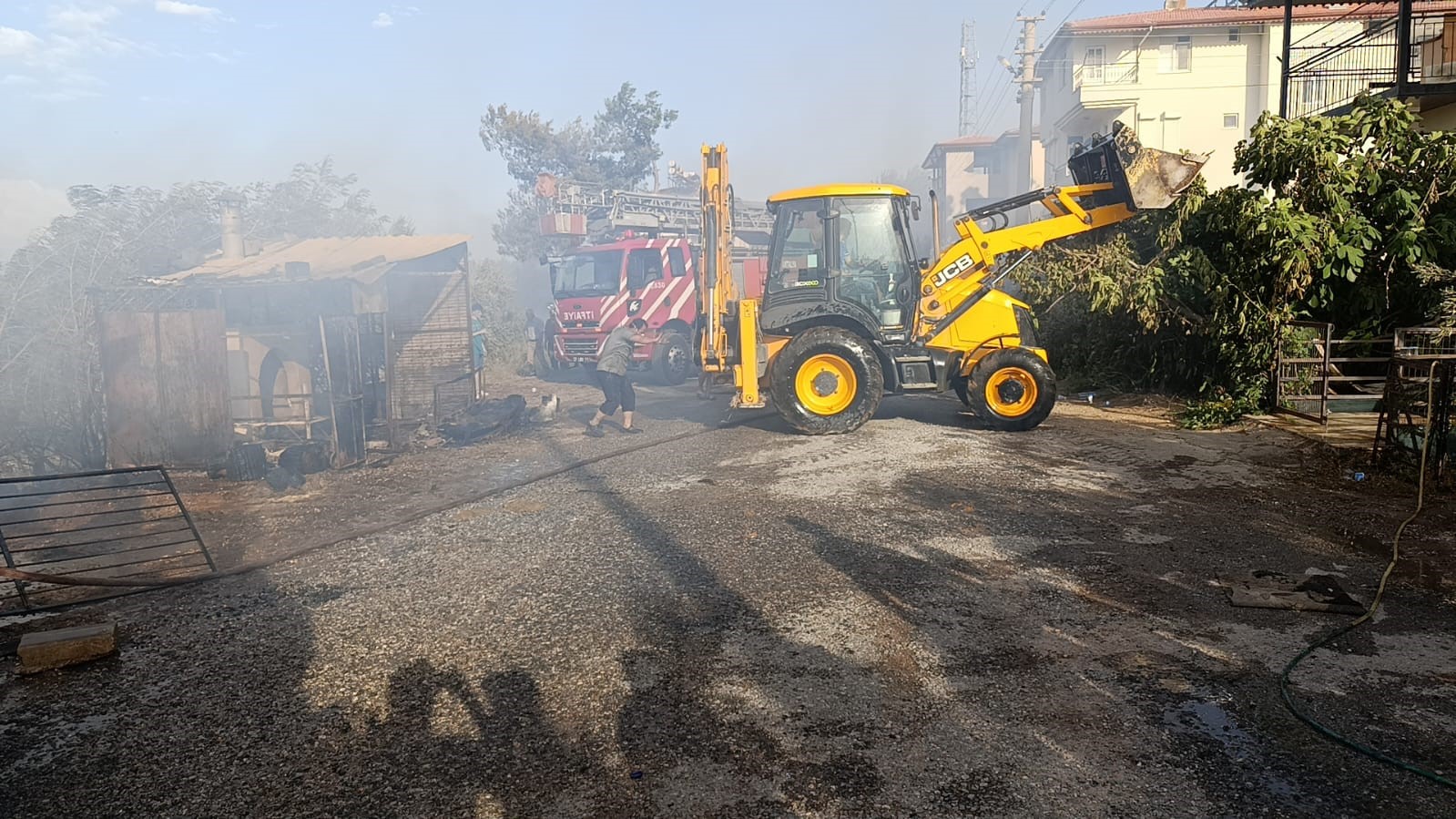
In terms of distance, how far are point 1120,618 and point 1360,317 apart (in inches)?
310

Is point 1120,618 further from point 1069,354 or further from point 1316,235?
point 1069,354

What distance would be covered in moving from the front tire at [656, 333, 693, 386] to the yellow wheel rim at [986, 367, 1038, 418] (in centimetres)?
726

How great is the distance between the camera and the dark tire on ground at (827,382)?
972 centimetres

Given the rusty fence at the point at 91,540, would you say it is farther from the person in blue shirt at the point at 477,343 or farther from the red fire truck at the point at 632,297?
the red fire truck at the point at 632,297

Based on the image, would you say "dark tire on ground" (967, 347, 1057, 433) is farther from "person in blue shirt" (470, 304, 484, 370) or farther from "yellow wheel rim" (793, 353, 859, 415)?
"person in blue shirt" (470, 304, 484, 370)

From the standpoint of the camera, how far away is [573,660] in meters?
4.27

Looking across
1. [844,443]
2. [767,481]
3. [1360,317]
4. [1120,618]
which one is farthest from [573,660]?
[1360,317]

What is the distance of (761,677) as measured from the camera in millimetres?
4035

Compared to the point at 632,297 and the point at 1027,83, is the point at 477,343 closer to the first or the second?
the point at 632,297

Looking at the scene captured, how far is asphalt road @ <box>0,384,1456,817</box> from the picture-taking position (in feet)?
10.4

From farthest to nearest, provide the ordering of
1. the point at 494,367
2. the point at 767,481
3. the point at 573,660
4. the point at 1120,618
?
the point at 494,367, the point at 767,481, the point at 1120,618, the point at 573,660

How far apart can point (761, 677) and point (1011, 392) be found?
21.3 feet

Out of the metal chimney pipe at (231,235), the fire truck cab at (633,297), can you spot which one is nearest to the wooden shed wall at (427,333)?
the metal chimney pipe at (231,235)

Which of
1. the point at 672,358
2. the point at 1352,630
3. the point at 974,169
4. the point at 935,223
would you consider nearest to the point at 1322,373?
the point at 935,223
